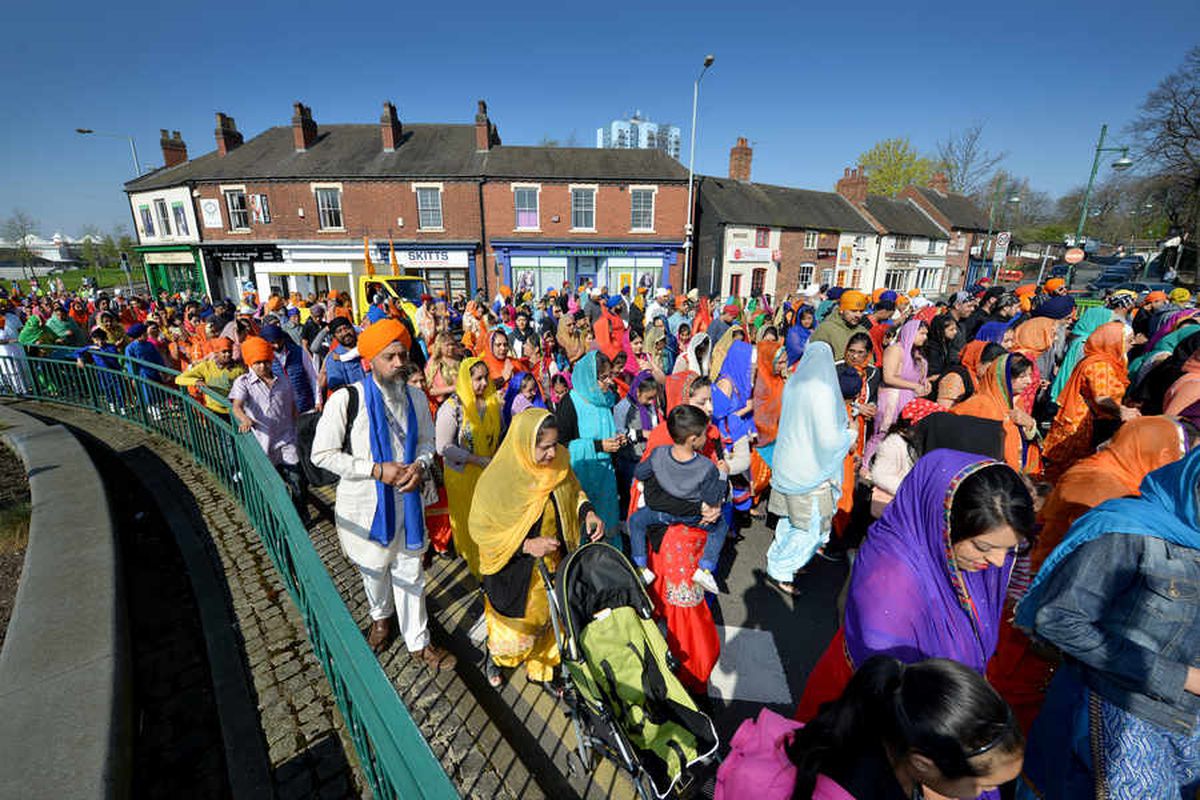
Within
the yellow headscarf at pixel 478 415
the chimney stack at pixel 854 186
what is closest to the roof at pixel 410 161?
the chimney stack at pixel 854 186

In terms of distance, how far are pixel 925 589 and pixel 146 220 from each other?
38.6 meters

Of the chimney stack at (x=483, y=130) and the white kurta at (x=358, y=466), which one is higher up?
the chimney stack at (x=483, y=130)

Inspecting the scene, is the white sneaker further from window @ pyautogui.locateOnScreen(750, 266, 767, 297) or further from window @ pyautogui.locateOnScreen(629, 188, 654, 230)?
window @ pyautogui.locateOnScreen(750, 266, 767, 297)

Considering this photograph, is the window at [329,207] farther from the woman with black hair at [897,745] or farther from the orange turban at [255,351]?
the woman with black hair at [897,745]

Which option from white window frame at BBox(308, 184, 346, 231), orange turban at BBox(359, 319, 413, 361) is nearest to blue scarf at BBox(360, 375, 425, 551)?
orange turban at BBox(359, 319, 413, 361)

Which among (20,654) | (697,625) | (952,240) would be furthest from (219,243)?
(952,240)

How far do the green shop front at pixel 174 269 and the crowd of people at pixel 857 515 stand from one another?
2542 cm

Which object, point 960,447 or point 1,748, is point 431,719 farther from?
point 960,447

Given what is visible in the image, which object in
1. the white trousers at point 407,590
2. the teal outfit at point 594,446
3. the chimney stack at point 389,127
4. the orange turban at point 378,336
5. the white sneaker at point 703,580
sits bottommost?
the white trousers at point 407,590

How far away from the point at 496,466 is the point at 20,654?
253cm

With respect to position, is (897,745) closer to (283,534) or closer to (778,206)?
(283,534)

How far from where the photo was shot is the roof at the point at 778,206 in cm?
2677

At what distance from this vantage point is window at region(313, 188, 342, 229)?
78.2 feet

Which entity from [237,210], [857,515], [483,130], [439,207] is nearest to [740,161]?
[483,130]
